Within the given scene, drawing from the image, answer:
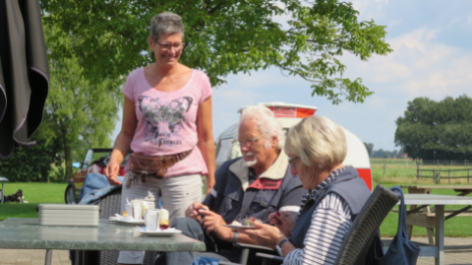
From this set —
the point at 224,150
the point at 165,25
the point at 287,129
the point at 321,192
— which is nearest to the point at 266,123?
the point at 165,25

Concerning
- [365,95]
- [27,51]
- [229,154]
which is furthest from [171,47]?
[365,95]

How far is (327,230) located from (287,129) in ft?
21.2

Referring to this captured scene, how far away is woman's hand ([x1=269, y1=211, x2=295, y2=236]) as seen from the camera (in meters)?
3.07

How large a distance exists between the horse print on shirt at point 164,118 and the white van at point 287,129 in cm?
528

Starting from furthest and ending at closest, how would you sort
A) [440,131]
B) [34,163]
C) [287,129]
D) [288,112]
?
[34,163], [440,131], [288,112], [287,129]

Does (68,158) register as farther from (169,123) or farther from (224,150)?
(169,123)

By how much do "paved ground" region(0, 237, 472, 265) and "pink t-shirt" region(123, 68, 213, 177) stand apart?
3.70 m

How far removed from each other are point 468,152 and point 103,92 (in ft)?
101

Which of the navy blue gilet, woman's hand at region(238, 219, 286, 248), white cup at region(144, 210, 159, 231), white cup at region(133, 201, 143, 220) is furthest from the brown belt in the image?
the navy blue gilet

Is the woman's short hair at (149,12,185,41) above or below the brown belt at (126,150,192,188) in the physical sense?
above

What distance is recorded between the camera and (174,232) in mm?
2590

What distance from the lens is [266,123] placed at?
11.5 ft

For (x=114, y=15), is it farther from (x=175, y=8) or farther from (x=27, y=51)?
(x=27, y=51)

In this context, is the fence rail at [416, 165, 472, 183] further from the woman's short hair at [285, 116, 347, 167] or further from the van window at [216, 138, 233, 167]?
the woman's short hair at [285, 116, 347, 167]
